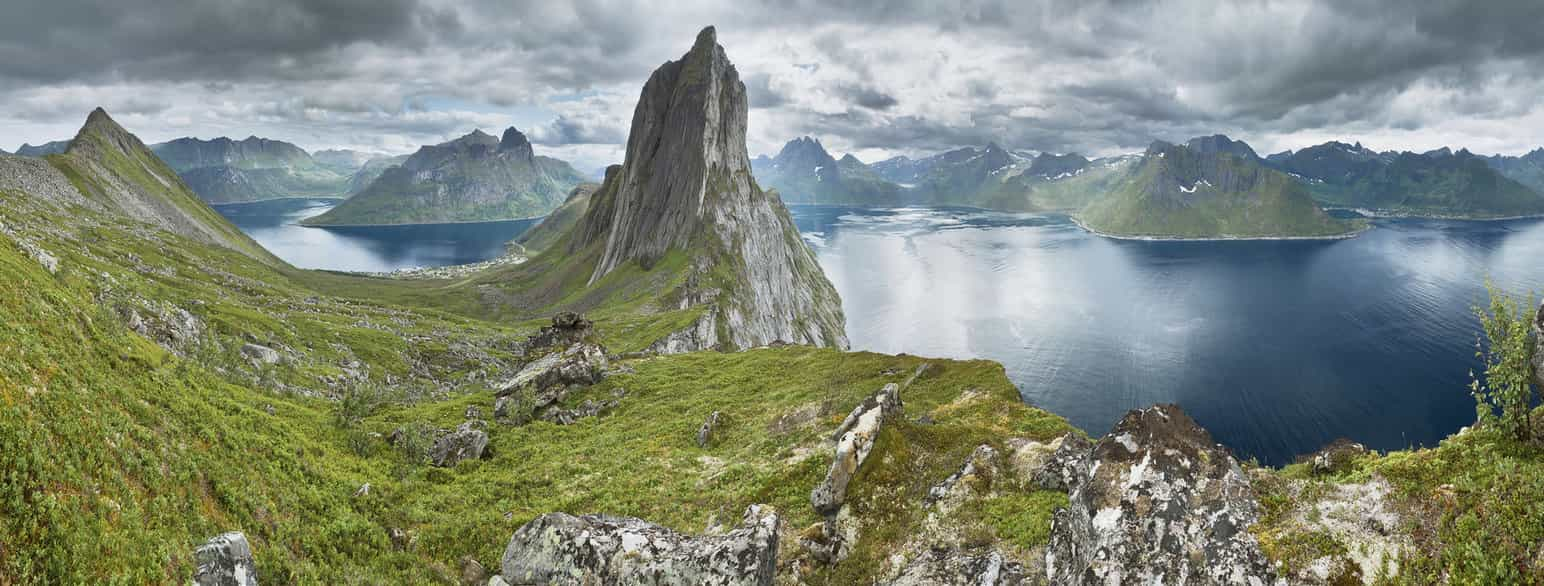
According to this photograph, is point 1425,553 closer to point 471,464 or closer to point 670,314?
point 471,464

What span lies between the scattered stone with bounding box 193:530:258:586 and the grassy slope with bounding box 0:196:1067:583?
345 mm

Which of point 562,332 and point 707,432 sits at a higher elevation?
point 562,332

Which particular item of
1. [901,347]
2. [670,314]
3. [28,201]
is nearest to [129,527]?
[670,314]

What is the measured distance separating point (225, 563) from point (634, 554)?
9.73 metres

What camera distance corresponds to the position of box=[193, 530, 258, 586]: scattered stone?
542 inches

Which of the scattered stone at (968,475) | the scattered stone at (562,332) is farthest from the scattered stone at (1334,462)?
the scattered stone at (562,332)

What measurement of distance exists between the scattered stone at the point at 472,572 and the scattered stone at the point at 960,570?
45.8 feet

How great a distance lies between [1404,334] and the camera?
523ft

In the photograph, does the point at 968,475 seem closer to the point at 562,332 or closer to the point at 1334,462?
the point at 1334,462

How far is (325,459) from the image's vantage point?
88.7 ft

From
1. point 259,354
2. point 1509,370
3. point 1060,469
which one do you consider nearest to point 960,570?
point 1060,469

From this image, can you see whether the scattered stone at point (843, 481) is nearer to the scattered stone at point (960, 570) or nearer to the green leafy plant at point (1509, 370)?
the scattered stone at point (960, 570)

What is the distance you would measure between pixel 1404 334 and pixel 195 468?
748ft

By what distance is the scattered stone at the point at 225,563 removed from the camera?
542 inches
